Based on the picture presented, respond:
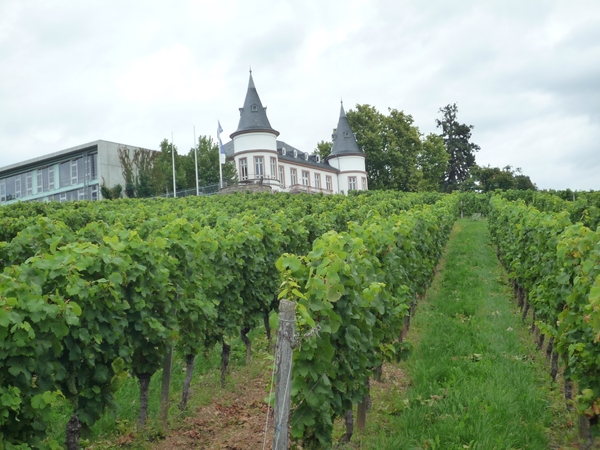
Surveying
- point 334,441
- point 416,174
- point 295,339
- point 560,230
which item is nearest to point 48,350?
point 295,339

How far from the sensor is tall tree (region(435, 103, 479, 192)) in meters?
81.5

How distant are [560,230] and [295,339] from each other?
16.4ft

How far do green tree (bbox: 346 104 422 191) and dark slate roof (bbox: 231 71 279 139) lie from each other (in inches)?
573

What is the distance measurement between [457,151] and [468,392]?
80390 mm

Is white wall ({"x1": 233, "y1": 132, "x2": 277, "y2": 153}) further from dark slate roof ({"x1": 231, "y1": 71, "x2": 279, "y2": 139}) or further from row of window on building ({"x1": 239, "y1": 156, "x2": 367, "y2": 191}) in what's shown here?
row of window on building ({"x1": 239, "y1": 156, "x2": 367, "y2": 191})

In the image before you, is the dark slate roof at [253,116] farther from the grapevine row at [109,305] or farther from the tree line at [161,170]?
the grapevine row at [109,305]

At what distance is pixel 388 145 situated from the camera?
62156mm

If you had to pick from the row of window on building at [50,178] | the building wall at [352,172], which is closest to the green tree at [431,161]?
the building wall at [352,172]

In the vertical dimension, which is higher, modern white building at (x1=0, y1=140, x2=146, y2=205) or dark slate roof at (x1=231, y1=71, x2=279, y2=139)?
dark slate roof at (x1=231, y1=71, x2=279, y2=139)

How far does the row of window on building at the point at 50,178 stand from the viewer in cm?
5044

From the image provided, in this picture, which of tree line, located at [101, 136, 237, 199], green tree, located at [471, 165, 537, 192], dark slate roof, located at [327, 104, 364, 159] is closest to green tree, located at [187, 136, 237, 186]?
tree line, located at [101, 136, 237, 199]

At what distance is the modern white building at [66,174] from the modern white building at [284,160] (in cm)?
1162

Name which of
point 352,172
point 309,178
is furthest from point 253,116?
point 352,172

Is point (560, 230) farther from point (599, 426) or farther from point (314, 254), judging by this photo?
point (314, 254)
